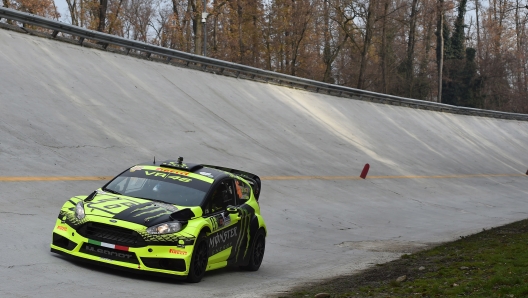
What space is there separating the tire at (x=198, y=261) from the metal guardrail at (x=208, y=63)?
554 inches

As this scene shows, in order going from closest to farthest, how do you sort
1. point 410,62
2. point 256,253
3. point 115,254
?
point 115,254
point 256,253
point 410,62

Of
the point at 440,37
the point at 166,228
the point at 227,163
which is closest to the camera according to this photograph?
the point at 166,228

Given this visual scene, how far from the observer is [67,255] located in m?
8.00

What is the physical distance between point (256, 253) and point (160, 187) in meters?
1.89

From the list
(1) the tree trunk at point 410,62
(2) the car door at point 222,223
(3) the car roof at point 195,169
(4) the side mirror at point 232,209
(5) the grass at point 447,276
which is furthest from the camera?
(1) the tree trunk at point 410,62

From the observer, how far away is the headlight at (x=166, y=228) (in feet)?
25.5

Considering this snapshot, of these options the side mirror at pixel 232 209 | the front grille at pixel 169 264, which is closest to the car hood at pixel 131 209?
the front grille at pixel 169 264

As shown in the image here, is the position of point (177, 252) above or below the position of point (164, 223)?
below

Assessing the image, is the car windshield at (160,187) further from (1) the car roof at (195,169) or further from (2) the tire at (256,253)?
(2) the tire at (256,253)

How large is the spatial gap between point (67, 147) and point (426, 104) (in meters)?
32.9

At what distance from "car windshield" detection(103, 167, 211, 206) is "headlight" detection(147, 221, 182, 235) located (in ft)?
2.08

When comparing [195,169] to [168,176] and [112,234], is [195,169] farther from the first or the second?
[112,234]

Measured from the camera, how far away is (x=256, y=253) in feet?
32.6

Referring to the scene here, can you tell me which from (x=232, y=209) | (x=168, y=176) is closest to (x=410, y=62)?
(x=232, y=209)
